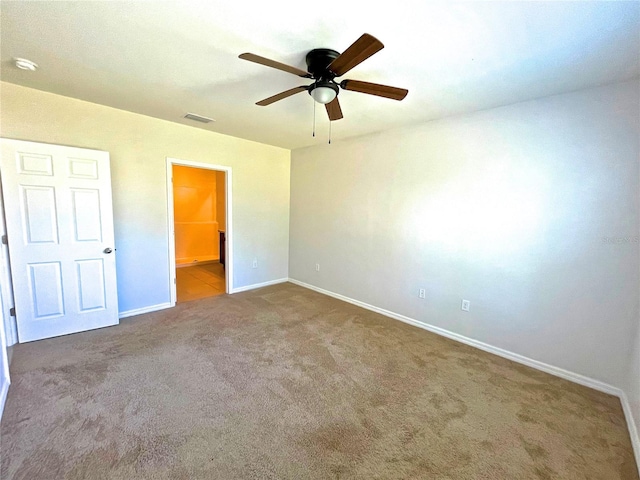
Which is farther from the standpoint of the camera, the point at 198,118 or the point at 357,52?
the point at 198,118

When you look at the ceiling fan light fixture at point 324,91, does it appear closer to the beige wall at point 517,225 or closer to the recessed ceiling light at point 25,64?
the beige wall at point 517,225

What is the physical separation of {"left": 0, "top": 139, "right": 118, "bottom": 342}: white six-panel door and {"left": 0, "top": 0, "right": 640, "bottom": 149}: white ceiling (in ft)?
2.40

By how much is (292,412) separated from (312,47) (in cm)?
255

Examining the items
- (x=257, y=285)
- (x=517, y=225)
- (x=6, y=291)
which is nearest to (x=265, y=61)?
(x=517, y=225)

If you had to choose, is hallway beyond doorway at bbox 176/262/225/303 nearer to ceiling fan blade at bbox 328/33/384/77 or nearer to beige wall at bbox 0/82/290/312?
beige wall at bbox 0/82/290/312

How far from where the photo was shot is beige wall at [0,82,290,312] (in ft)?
9.14

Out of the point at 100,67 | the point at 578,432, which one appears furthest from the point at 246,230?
the point at 578,432

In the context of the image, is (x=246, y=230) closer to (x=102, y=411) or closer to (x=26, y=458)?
(x=102, y=411)

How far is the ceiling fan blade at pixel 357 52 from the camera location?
1.36 meters

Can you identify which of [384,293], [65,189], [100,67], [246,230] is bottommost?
[384,293]

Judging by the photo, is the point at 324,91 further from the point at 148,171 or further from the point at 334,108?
the point at 148,171

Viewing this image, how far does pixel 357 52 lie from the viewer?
149 centimetres

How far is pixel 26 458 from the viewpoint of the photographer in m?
1.53

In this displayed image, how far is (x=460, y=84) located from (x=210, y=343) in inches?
134
